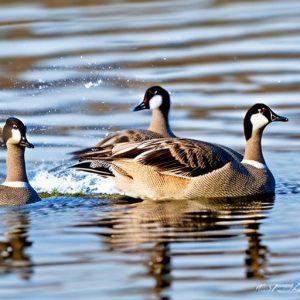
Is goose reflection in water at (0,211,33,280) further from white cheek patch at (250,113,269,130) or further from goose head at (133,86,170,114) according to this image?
goose head at (133,86,170,114)

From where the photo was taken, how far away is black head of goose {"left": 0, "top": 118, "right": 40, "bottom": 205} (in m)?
12.7

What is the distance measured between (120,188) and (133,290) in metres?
4.65

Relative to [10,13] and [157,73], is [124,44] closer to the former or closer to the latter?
[157,73]

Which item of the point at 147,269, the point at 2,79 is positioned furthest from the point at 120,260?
the point at 2,79

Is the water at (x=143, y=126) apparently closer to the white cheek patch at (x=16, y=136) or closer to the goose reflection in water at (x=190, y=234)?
the goose reflection in water at (x=190, y=234)

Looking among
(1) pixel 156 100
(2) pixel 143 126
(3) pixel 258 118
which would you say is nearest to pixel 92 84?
(2) pixel 143 126

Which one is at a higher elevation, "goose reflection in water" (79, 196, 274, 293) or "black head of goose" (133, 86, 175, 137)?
"black head of goose" (133, 86, 175, 137)

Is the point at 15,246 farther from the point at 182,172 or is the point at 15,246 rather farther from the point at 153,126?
the point at 153,126

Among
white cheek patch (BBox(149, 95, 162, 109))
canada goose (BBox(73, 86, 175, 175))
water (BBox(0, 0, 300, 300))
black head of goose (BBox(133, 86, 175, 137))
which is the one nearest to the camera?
water (BBox(0, 0, 300, 300))

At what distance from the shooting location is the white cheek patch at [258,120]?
14.3 meters

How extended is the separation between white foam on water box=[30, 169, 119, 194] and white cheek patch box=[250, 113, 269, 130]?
174 centimetres

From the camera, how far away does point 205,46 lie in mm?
23109

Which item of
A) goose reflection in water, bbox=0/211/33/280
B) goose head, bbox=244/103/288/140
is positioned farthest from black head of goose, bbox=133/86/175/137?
goose reflection in water, bbox=0/211/33/280

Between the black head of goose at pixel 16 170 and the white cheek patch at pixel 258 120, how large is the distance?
8.97 feet
